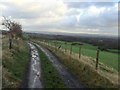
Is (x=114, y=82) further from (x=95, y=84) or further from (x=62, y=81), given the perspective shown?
(x=62, y=81)

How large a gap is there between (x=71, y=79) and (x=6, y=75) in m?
5.18

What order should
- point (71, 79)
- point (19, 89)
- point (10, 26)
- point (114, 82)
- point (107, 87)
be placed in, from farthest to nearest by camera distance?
1. point (10, 26)
2. point (71, 79)
3. point (114, 82)
4. point (107, 87)
5. point (19, 89)

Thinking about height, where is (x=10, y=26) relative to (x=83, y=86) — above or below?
above

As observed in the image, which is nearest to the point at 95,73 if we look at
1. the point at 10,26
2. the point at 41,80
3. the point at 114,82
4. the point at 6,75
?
the point at 114,82

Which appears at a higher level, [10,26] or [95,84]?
[10,26]

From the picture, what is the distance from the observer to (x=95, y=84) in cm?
1969

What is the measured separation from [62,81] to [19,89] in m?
4.40

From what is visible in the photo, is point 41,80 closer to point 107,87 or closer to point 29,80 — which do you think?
point 29,80

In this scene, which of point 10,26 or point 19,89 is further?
point 10,26

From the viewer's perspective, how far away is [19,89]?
17266mm

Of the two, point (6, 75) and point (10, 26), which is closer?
point (6, 75)

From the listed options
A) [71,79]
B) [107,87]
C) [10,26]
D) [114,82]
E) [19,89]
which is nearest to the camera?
[19,89]

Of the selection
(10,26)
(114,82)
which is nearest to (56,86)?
(114,82)

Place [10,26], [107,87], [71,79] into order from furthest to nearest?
[10,26], [71,79], [107,87]
